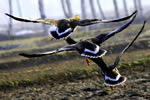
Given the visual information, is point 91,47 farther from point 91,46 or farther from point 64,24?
point 64,24

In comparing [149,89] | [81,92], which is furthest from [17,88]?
[149,89]

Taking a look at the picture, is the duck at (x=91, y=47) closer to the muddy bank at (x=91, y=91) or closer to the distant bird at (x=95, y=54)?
the distant bird at (x=95, y=54)

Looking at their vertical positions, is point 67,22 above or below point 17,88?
above

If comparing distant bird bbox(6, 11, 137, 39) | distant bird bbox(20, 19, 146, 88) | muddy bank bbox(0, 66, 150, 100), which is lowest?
muddy bank bbox(0, 66, 150, 100)

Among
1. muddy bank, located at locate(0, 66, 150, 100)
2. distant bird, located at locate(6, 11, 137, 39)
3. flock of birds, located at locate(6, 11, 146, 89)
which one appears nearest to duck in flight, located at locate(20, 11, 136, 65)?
flock of birds, located at locate(6, 11, 146, 89)

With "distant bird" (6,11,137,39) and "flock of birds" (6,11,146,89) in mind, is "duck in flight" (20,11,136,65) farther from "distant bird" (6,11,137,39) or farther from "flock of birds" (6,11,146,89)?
"distant bird" (6,11,137,39)

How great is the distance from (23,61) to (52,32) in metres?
22.9

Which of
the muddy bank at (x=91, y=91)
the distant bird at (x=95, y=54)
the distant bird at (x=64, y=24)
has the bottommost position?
the muddy bank at (x=91, y=91)

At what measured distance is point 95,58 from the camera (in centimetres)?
341

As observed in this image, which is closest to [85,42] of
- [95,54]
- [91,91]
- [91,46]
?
[91,46]

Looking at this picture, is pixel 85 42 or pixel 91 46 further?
pixel 85 42

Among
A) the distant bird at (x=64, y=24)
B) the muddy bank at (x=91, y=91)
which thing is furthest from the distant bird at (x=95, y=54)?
the muddy bank at (x=91, y=91)

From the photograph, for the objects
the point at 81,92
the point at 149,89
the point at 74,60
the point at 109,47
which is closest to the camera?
the point at 149,89

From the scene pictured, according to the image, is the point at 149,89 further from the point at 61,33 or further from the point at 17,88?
the point at 61,33
